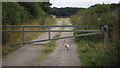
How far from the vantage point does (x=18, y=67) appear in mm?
7051

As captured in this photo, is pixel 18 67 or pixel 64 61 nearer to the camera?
pixel 18 67

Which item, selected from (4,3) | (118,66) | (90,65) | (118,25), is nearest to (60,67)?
(90,65)

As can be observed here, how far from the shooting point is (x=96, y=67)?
21.1 ft

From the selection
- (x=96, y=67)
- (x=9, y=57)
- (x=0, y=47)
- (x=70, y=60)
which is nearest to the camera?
(x=96, y=67)

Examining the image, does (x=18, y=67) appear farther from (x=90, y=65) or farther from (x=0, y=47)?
(x=0, y=47)

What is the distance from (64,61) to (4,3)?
4.80 metres

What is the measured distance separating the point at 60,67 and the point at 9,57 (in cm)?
247

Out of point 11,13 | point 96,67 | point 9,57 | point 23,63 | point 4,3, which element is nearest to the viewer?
point 96,67

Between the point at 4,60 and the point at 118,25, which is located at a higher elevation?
the point at 118,25

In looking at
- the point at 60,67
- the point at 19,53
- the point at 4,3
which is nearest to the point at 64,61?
the point at 60,67

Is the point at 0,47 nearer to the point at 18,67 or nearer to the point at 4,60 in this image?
the point at 4,60

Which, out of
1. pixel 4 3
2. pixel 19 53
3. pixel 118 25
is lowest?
pixel 19 53

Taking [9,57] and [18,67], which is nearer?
[18,67]

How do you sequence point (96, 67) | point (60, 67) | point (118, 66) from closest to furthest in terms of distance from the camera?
point (118, 66) < point (96, 67) < point (60, 67)
